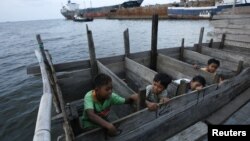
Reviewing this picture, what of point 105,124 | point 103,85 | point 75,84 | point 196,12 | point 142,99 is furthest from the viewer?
point 196,12

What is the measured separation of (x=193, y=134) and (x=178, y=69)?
122 inches

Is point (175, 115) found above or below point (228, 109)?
above

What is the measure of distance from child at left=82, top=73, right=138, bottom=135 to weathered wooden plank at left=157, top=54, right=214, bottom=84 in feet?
10.0

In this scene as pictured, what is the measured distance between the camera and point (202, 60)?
24.5ft

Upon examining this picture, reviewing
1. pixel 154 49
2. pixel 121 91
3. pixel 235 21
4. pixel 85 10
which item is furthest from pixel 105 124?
pixel 85 10

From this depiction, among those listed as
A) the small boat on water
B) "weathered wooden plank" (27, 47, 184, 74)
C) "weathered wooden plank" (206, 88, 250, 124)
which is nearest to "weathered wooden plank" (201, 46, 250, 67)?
the small boat on water

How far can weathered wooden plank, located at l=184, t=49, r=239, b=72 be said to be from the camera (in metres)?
6.50

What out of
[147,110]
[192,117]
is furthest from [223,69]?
[147,110]

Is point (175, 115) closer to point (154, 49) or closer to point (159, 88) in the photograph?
point (159, 88)

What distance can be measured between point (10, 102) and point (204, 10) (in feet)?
162

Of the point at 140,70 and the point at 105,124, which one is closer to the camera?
the point at 105,124

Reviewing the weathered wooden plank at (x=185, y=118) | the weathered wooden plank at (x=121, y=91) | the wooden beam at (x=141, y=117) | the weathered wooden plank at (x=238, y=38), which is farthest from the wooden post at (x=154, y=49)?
the weathered wooden plank at (x=238, y=38)

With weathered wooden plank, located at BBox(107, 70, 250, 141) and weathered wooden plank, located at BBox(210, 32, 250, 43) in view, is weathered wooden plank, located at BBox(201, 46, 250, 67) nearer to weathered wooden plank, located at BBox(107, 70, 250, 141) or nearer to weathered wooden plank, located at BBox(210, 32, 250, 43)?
weathered wooden plank, located at BBox(107, 70, 250, 141)

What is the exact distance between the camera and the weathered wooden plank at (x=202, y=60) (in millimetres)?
6500
